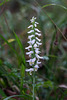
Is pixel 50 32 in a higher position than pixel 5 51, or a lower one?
higher

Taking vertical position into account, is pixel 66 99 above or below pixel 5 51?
below

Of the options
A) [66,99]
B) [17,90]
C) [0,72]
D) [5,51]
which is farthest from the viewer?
[5,51]

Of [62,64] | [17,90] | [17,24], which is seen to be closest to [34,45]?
[17,90]

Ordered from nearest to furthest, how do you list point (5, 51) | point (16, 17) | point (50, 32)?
point (5, 51), point (50, 32), point (16, 17)

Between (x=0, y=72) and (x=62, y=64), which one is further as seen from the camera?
(x=62, y=64)

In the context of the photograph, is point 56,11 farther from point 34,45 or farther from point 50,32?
point 34,45

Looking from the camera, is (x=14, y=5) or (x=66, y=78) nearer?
(x=66, y=78)

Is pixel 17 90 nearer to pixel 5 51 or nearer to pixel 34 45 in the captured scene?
pixel 34 45

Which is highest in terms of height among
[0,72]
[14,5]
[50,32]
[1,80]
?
[14,5]

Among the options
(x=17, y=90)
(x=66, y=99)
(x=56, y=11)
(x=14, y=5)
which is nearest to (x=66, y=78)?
(x=66, y=99)
